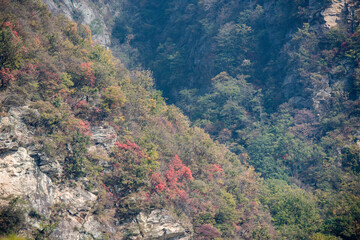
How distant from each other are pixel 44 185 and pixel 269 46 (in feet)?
151

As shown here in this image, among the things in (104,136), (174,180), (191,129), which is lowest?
(191,129)

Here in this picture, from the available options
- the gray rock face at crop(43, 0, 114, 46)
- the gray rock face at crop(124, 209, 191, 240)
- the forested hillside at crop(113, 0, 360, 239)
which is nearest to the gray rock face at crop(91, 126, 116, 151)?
the gray rock face at crop(124, 209, 191, 240)

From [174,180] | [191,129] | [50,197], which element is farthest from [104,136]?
[191,129]

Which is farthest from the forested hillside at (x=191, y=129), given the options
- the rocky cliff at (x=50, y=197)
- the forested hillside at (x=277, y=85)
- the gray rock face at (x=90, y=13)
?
the gray rock face at (x=90, y=13)

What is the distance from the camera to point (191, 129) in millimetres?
29688

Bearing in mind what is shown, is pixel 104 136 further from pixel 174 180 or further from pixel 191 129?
pixel 191 129

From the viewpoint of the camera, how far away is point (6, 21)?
16766 millimetres

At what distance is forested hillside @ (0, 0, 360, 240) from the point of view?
15922 mm

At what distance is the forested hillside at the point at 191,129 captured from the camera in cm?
1592

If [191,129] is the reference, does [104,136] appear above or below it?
above

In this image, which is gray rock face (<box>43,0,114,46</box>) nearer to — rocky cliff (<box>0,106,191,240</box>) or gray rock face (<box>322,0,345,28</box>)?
rocky cliff (<box>0,106,191,240</box>)

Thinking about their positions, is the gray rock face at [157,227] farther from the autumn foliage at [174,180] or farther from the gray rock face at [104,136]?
the gray rock face at [104,136]

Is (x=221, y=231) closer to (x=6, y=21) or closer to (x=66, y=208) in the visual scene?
(x=66, y=208)

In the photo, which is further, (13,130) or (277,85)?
(277,85)
